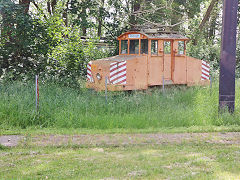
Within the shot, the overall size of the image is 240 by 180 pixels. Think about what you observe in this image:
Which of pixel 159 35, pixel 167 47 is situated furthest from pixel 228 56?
pixel 167 47

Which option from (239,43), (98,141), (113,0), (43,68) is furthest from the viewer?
(239,43)

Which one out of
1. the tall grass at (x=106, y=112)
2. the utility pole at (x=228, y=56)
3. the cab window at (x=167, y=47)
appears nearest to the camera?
the tall grass at (x=106, y=112)

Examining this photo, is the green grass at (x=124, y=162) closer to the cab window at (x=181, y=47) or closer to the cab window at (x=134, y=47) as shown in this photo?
the cab window at (x=134, y=47)

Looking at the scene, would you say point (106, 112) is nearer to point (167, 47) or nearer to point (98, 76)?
point (98, 76)

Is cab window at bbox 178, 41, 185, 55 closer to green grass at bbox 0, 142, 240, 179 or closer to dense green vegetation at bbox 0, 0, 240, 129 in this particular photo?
dense green vegetation at bbox 0, 0, 240, 129

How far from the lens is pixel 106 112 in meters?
9.80

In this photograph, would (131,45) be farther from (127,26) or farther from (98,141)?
(98,141)

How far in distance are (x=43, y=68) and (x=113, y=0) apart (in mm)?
6176

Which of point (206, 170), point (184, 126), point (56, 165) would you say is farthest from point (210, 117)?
point (56, 165)

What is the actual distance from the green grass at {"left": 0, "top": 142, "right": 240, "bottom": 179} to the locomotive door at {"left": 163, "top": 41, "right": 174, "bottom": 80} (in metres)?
7.55

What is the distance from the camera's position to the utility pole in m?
9.51

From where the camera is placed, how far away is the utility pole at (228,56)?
31.2 ft

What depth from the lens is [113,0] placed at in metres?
18.5

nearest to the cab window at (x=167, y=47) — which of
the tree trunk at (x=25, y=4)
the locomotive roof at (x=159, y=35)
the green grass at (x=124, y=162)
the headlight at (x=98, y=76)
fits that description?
the locomotive roof at (x=159, y=35)
